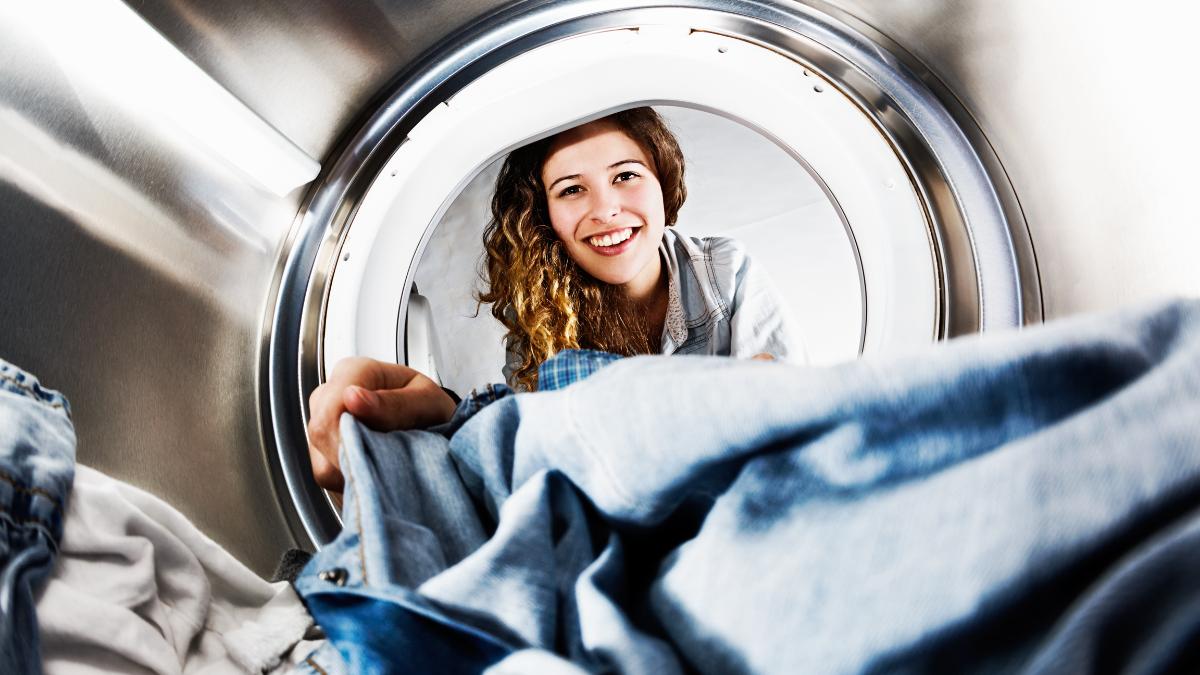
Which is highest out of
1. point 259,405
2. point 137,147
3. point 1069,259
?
point 137,147

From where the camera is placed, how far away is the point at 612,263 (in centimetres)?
160

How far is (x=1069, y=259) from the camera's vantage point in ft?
2.70

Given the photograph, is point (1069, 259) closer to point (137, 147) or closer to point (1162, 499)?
point (1162, 499)

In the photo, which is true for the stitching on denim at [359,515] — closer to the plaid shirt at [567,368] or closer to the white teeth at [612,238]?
the plaid shirt at [567,368]

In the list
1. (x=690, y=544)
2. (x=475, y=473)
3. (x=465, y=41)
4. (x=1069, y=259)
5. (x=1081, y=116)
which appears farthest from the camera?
(x=465, y=41)

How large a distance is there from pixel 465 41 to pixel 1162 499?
895 millimetres

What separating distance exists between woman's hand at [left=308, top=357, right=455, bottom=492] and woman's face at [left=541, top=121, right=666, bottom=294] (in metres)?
0.81

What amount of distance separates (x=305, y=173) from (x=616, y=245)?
0.71 meters

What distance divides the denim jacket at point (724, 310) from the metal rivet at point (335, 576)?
116 cm

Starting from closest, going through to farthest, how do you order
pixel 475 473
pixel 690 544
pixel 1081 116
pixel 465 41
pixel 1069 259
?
pixel 690 544 → pixel 475 473 → pixel 1081 116 → pixel 1069 259 → pixel 465 41

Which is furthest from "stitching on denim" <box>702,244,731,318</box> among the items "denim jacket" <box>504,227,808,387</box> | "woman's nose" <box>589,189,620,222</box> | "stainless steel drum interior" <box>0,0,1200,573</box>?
"stainless steel drum interior" <box>0,0,1200,573</box>

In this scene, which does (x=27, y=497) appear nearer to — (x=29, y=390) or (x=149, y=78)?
(x=29, y=390)

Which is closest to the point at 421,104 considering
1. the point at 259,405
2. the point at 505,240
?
the point at 259,405

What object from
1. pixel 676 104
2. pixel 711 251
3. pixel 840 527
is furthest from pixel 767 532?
pixel 711 251
